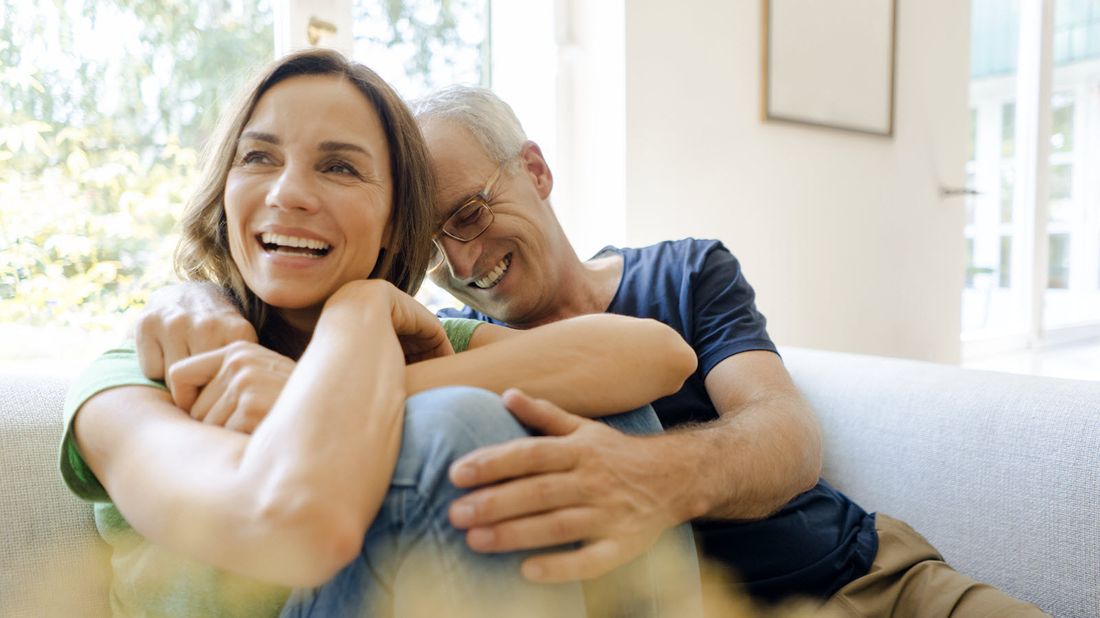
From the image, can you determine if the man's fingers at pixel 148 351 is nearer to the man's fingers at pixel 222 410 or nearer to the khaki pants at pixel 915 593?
the man's fingers at pixel 222 410

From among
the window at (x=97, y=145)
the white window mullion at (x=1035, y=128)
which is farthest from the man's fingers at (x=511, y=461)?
the white window mullion at (x=1035, y=128)

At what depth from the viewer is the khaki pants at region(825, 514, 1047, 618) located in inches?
41.4

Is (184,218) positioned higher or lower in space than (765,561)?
higher

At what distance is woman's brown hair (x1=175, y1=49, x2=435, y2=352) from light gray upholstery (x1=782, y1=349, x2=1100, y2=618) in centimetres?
76

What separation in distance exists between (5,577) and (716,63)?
6.29 feet

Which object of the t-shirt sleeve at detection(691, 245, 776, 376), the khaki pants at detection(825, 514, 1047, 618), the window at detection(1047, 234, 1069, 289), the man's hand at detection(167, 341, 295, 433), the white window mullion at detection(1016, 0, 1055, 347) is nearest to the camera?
the man's hand at detection(167, 341, 295, 433)

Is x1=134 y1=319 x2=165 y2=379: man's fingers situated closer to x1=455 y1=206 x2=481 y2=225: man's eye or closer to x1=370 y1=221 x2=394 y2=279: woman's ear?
x1=370 y1=221 x2=394 y2=279: woman's ear

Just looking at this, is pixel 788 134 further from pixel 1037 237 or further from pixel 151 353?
pixel 1037 237

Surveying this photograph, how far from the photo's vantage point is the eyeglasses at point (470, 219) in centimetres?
127

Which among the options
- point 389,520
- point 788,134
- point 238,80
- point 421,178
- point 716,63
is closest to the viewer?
point 389,520

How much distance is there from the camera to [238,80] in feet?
5.41

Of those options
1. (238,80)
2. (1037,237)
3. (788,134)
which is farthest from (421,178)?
(1037,237)

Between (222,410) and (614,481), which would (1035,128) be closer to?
(614,481)

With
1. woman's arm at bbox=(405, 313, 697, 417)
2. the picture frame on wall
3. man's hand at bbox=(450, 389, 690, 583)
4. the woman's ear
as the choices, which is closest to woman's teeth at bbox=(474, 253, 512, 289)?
the woman's ear
